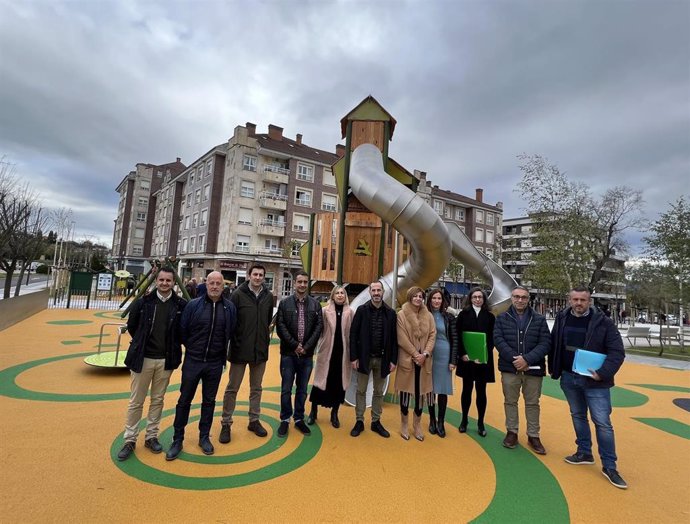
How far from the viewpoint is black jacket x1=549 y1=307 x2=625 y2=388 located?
12.6ft

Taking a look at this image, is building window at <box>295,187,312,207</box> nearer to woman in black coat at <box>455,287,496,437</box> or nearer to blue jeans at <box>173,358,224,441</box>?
woman in black coat at <box>455,287,496,437</box>

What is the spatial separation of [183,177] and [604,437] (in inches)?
1964

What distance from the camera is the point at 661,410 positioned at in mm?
6660

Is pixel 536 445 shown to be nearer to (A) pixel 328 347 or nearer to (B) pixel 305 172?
(A) pixel 328 347

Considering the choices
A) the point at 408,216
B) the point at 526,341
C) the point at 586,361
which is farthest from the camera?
the point at 408,216

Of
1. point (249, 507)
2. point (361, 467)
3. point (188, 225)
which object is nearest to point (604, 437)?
point (361, 467)

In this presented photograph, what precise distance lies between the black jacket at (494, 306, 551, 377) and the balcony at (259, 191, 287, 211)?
3482cm

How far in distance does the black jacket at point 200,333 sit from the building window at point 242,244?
110 feet

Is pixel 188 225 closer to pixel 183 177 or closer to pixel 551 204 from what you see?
pixel 183 177

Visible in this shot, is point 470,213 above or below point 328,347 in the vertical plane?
above

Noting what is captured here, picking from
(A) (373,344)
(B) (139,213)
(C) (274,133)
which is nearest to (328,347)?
(A) (373,344)

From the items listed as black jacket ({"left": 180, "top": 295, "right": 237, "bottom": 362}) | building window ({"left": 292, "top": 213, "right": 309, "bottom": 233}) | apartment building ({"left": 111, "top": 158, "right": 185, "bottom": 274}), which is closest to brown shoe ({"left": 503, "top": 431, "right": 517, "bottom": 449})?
black jacket ({"left": 180, "top": 295, "right": 237, "bottom": 362})

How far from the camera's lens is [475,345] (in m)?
4.85

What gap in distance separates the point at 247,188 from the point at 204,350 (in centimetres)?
3532
